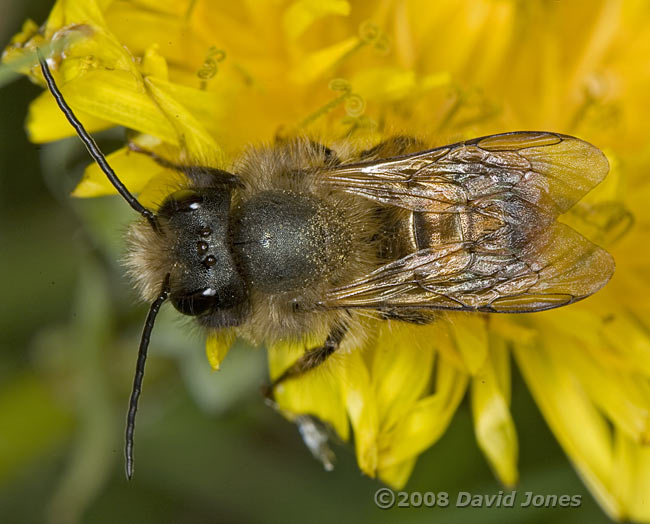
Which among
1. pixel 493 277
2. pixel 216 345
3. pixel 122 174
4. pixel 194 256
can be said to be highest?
pixel 493 277

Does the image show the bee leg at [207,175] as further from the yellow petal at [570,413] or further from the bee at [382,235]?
the yellow petal at [570,413]

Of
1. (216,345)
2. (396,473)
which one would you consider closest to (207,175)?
(216,345)

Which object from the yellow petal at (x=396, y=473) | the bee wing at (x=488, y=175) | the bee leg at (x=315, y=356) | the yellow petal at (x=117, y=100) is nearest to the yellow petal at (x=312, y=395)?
the bee leg at (x=315, y=356)

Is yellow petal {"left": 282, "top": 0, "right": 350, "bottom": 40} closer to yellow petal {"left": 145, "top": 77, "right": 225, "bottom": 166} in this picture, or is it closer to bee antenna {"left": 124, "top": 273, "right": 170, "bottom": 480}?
yellow petal {"left": 145, "top": 77, "right": 225, "bottom": 166}

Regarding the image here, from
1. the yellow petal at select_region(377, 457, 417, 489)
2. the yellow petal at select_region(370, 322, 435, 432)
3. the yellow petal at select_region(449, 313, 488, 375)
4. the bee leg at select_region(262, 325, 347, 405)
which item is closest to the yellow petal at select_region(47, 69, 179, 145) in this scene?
the bee leg at select_region(262, 325, 347, 405)

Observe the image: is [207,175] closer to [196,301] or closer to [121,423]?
[196,301]

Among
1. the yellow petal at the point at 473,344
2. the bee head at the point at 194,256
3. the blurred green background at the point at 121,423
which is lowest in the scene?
the blurred green background at the point at 121,423
